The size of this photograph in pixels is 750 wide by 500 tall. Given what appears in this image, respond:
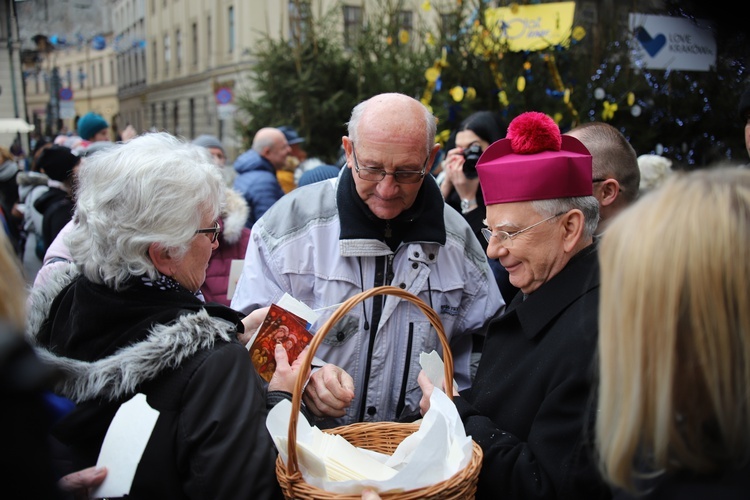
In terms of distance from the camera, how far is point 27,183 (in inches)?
261

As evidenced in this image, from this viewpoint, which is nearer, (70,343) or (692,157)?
(70,343)

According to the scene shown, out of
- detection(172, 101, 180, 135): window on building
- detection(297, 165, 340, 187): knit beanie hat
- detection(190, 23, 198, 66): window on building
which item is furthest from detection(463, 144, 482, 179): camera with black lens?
detection(172, 101, 180, 135): window on building

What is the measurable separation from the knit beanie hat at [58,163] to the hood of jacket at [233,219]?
4.66 feet

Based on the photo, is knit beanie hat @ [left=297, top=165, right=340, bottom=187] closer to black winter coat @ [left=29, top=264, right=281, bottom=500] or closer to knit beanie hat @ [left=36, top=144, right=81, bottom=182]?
knit beanie hat @ [left=36, top=144, right=81, bottom=182]

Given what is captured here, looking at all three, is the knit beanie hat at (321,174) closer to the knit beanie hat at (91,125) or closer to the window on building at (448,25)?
the window on building at (448,25)

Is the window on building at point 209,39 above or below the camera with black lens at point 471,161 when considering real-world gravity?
above

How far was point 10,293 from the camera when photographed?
106cm

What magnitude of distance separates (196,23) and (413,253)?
3581 centimetres

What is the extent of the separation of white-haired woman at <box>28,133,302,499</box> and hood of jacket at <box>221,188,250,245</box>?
195 centimetres

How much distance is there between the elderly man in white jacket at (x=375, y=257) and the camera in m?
2.44

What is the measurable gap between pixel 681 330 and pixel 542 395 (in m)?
0.76

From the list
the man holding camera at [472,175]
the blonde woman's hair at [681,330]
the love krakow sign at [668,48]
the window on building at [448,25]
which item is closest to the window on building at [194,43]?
the window on building at [448,25]

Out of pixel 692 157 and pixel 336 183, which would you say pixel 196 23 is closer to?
pixel 692 157

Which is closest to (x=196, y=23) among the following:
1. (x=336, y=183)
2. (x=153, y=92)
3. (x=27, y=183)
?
(x=153, y=92)
